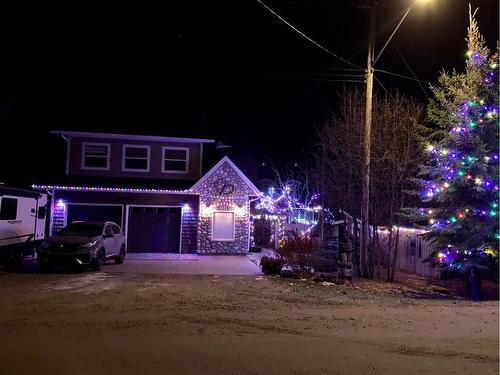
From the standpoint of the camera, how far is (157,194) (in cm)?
2314

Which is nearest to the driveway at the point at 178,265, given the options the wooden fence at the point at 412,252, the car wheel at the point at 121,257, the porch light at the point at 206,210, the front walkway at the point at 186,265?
the front walkway at the point at 186,265

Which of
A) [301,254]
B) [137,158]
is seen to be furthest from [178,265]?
[137,158]

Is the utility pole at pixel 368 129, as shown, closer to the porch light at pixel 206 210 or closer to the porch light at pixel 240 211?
the porch light at pixel 240 211

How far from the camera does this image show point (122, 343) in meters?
7.29

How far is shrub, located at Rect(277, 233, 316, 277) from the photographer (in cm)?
1587

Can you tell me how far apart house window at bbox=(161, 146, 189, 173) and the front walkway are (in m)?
4.52

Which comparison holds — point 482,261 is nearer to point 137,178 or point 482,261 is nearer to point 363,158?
point 363,158

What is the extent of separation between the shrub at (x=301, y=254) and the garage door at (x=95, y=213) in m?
10.4

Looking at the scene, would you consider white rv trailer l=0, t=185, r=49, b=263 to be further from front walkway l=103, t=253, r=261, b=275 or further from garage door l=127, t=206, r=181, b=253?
garage door l=127, t=206, r=181, b=253

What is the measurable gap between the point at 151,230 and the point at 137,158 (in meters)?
3.78

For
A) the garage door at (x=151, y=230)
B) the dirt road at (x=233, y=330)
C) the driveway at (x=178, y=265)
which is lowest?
the dirt road at (x=233, y=330)

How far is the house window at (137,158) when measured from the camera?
79.0 ft

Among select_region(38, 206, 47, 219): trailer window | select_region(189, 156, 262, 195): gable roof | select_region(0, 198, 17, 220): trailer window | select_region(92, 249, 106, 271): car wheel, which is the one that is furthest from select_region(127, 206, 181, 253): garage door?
select_region(0, 198, 17, 220): trailer window

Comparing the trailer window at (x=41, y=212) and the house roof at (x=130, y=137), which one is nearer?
the trailer window at (x=41, y=212)
